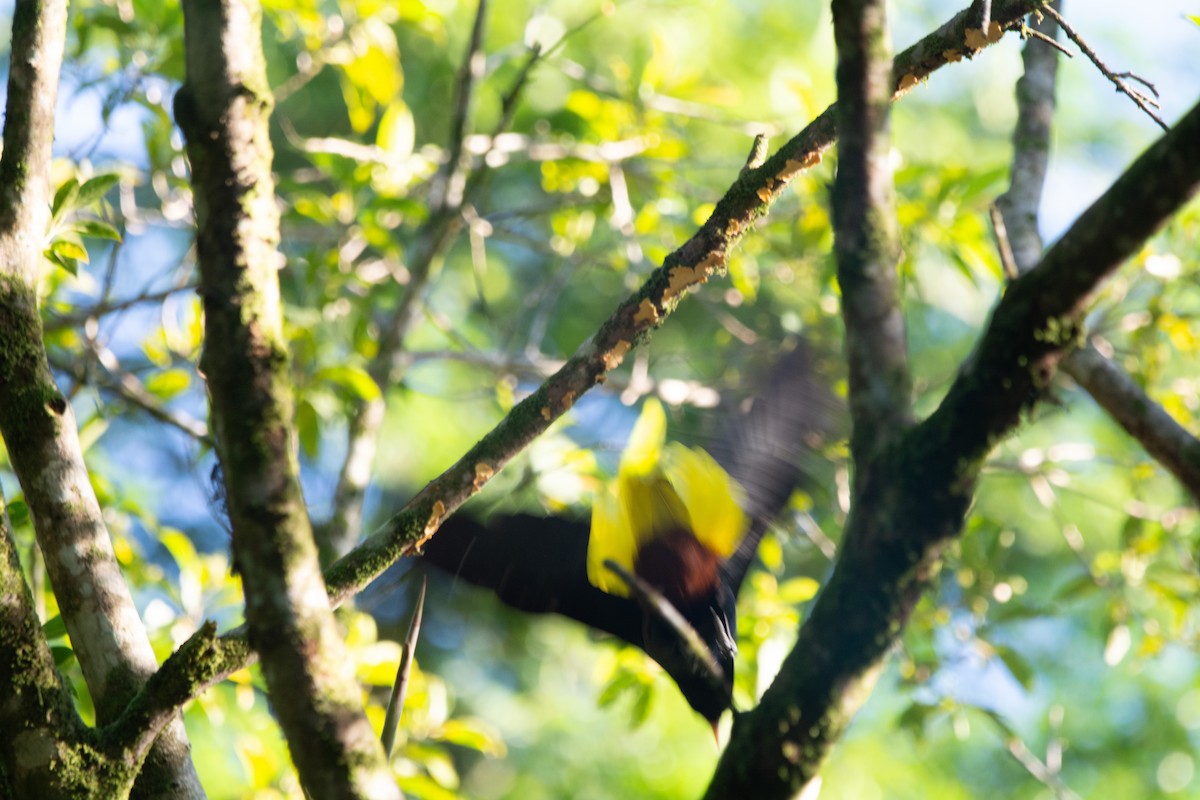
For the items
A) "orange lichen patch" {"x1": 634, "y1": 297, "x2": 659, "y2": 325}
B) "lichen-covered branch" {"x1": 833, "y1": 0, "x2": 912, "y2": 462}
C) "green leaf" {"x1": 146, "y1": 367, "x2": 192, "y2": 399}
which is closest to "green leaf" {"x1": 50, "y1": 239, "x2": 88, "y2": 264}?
"green leaf" {"x1": 146, "y1": 367, "x2": 192, "y2": 399}

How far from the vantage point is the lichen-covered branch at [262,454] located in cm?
95

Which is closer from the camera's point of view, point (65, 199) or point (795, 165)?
point (795, 165)

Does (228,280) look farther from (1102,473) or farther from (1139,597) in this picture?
(1102,473)

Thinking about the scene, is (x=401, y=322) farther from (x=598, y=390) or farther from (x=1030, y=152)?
(x=1030, y=152)

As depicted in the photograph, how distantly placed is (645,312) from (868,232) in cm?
41

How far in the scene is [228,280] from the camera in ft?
3.34

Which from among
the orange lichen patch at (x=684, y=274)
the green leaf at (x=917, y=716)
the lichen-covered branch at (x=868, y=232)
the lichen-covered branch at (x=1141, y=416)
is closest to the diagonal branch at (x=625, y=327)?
the orange lichen patch at (x=684, y=274)

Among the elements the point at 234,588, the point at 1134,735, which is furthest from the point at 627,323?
the point at 1134,735

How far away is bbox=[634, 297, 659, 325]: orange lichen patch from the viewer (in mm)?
1361

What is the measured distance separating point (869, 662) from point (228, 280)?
0.70 meters

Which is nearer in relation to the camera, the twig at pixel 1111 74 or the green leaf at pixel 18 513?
the twig at pixel 1111 74

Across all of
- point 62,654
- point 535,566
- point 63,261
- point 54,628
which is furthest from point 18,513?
point 535,566

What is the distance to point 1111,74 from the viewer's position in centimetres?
142

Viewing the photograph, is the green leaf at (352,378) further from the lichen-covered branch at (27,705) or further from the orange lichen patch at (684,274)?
the orange lichen patch at (684,274)
